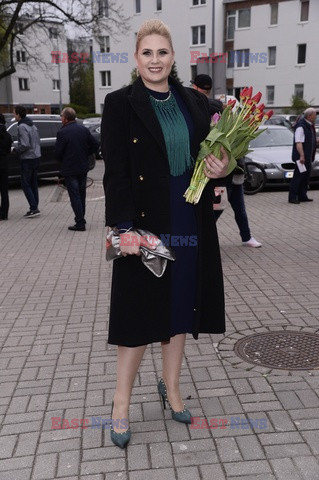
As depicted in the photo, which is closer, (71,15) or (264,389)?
(264,389)

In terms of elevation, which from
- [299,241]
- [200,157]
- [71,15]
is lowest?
[299,241]

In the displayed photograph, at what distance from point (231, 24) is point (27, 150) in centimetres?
4256

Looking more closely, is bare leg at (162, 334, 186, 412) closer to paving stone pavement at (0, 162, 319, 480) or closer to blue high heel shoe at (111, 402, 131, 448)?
paving stone pavement at (0, 162, 319, 480)

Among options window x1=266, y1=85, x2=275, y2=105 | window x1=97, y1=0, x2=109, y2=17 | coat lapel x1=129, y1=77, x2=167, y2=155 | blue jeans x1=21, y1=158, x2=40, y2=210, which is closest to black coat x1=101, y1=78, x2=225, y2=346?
coat lapel x1=129, y1=77, x2=167, y2=155

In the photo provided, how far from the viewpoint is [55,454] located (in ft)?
9.45

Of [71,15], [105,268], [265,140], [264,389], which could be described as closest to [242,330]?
[264,389]

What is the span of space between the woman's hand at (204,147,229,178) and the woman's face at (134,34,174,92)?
0.47 meters

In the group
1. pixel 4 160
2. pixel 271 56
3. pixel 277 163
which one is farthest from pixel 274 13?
pixel 4 160

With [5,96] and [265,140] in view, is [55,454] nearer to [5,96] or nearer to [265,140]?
[265,140]

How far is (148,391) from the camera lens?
3543 millimetres

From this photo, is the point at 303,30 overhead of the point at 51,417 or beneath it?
overhead

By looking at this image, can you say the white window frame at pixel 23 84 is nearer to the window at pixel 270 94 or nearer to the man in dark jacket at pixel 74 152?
the window at pixel 270 94

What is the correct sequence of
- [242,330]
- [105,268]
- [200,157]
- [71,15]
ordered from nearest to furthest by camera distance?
1. [200,157]
2. [242,330]
3. [105,268]
4. [71,15]

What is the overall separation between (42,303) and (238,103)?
3227 millimetres
